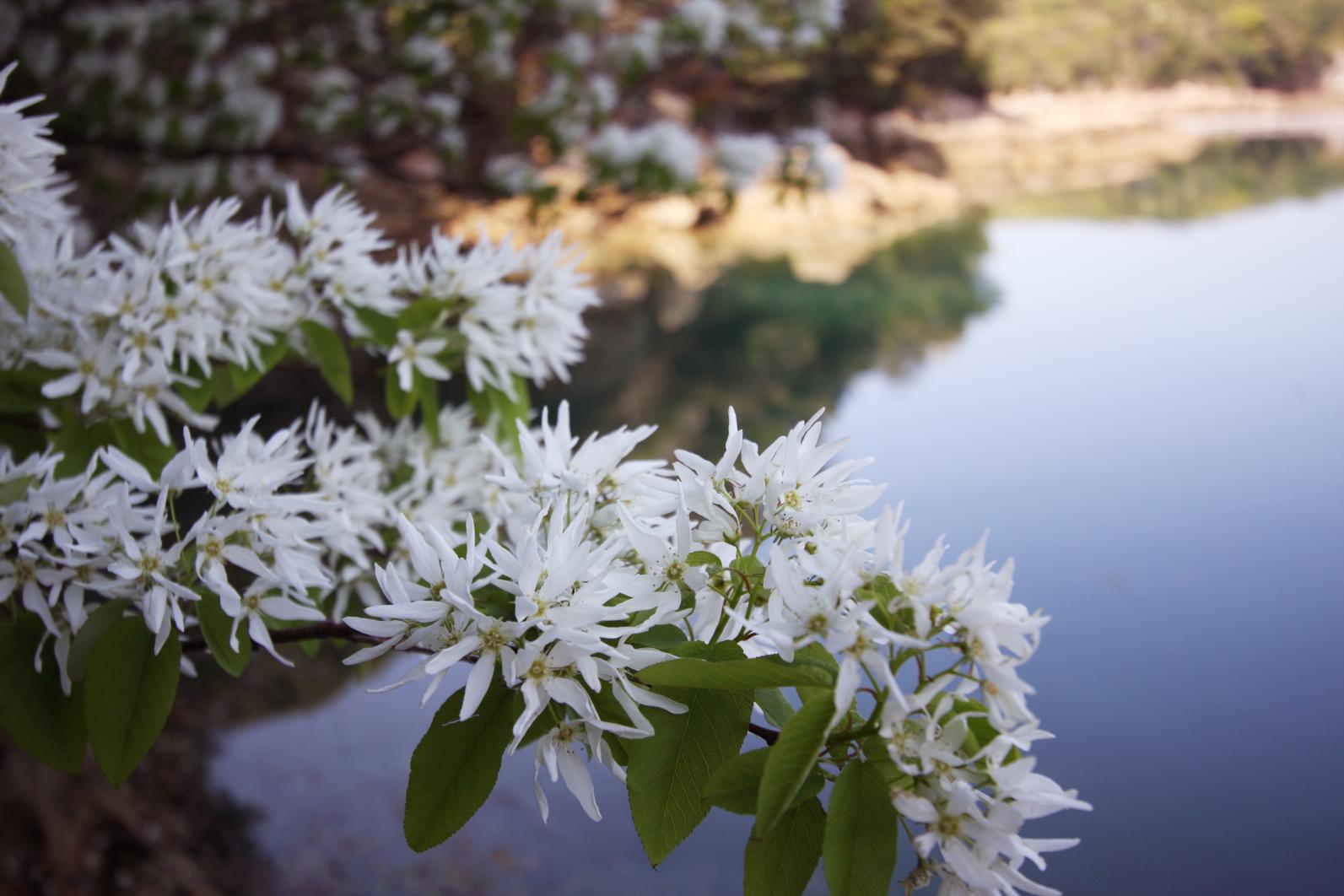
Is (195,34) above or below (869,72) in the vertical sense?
below

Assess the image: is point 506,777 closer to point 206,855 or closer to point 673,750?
point 206,855

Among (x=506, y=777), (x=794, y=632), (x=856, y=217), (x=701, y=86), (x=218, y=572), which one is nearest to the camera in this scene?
(x=794, y=632)

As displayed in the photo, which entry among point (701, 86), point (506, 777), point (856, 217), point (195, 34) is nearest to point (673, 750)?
point (506, 777)

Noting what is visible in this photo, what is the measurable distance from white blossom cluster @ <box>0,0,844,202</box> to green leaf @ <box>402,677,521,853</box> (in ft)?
4.84

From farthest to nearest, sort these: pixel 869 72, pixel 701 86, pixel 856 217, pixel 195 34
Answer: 1. pixel 869 72
2. pixel 856 217
3. pixel 701 86
4. pixel 195 34

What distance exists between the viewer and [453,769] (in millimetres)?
418

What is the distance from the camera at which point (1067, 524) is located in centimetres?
216

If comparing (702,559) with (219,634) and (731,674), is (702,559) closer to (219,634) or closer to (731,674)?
(731,674)

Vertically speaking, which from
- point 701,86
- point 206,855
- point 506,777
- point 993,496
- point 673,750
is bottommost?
point 206,855

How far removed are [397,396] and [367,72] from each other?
2107mm

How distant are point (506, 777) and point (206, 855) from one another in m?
0.47

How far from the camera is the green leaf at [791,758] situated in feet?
1.16

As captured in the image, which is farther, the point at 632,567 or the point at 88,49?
the point at 88,49

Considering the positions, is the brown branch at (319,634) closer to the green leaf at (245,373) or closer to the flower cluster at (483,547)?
the flower cluster at (483,547)
